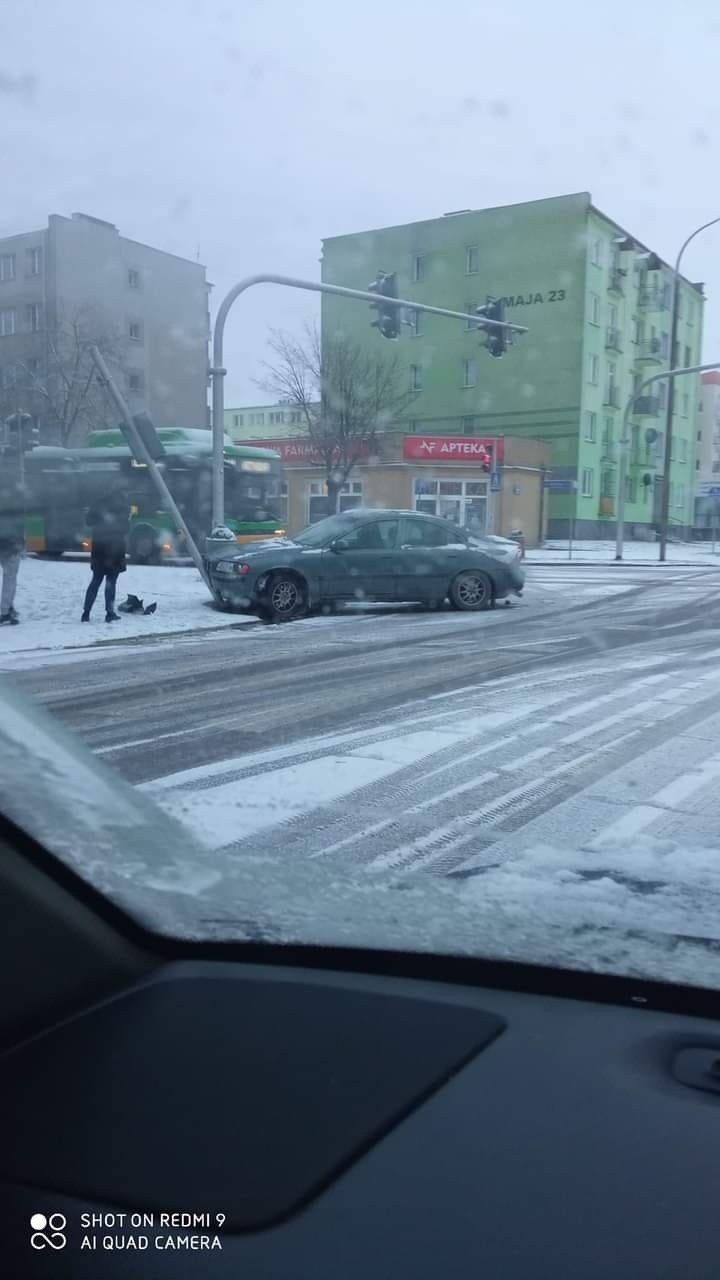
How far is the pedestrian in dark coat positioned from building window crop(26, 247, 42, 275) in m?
4.80

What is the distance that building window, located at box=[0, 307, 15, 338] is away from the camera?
7.52m

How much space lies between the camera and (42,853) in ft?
6.32

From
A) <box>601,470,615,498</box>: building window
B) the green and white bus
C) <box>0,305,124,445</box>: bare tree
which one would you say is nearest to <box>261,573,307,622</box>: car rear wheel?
the green and white bus

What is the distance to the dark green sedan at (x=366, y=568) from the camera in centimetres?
1490

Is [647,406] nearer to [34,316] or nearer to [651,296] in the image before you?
[651,296]

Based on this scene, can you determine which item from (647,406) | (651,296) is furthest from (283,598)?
(647,406)

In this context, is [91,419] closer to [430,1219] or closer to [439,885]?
[439,885]

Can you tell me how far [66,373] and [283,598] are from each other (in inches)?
171

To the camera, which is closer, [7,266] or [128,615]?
[7,266]

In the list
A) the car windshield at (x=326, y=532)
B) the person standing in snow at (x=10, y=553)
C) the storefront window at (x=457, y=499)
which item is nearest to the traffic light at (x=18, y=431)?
the person standing in snow at (x=10, y=553)

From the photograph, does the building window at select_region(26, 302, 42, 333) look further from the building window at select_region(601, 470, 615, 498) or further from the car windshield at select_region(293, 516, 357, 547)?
the building window at select_region(601, 470, 615, 498)

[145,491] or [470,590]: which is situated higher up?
[145,491]

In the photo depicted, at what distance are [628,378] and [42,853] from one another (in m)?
51.9

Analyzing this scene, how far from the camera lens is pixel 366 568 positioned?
615 inches
